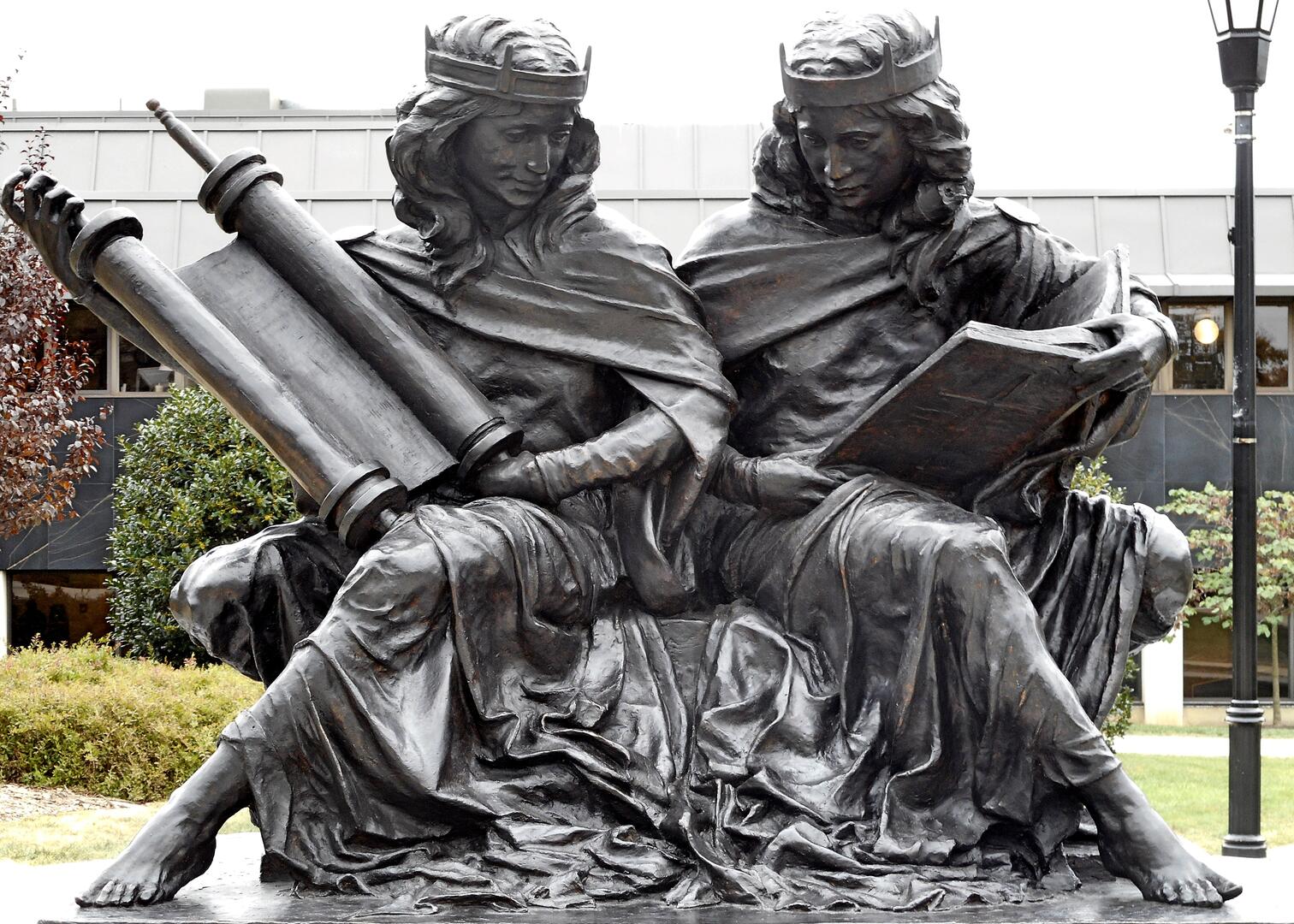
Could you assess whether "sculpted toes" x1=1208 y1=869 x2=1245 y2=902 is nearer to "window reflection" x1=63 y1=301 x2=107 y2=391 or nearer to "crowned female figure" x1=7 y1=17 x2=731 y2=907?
"crowned female figure" x1=7 y1=17 x2=731 y2=907

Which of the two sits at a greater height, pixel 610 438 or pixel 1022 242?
pixel 1022 242

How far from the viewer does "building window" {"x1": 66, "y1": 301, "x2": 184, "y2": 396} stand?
18.6m

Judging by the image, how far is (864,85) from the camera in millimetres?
4773

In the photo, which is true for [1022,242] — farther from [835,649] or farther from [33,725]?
[33,725]

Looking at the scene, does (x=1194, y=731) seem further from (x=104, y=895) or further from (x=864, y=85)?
(x=104, y=895)

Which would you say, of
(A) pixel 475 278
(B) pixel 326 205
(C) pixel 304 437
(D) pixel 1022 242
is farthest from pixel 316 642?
(B) pixel 326 205

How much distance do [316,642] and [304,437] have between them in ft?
2.13

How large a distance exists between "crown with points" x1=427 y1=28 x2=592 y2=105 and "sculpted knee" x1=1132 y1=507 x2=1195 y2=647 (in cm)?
209

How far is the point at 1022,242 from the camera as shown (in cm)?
507

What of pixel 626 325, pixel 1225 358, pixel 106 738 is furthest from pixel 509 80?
pixel 1225 358

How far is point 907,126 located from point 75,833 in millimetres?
6549

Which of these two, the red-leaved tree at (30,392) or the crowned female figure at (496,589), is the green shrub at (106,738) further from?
the crowned female figure at (496,589)

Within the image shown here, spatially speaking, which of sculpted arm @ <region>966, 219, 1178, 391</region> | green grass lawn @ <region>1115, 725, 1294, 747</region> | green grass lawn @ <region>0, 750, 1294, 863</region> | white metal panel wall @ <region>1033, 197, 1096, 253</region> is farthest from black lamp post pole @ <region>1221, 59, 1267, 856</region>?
green grass lawn @ <region>1115, 725, 1294, 747</region>

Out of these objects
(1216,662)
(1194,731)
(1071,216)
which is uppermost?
(1071,216)
